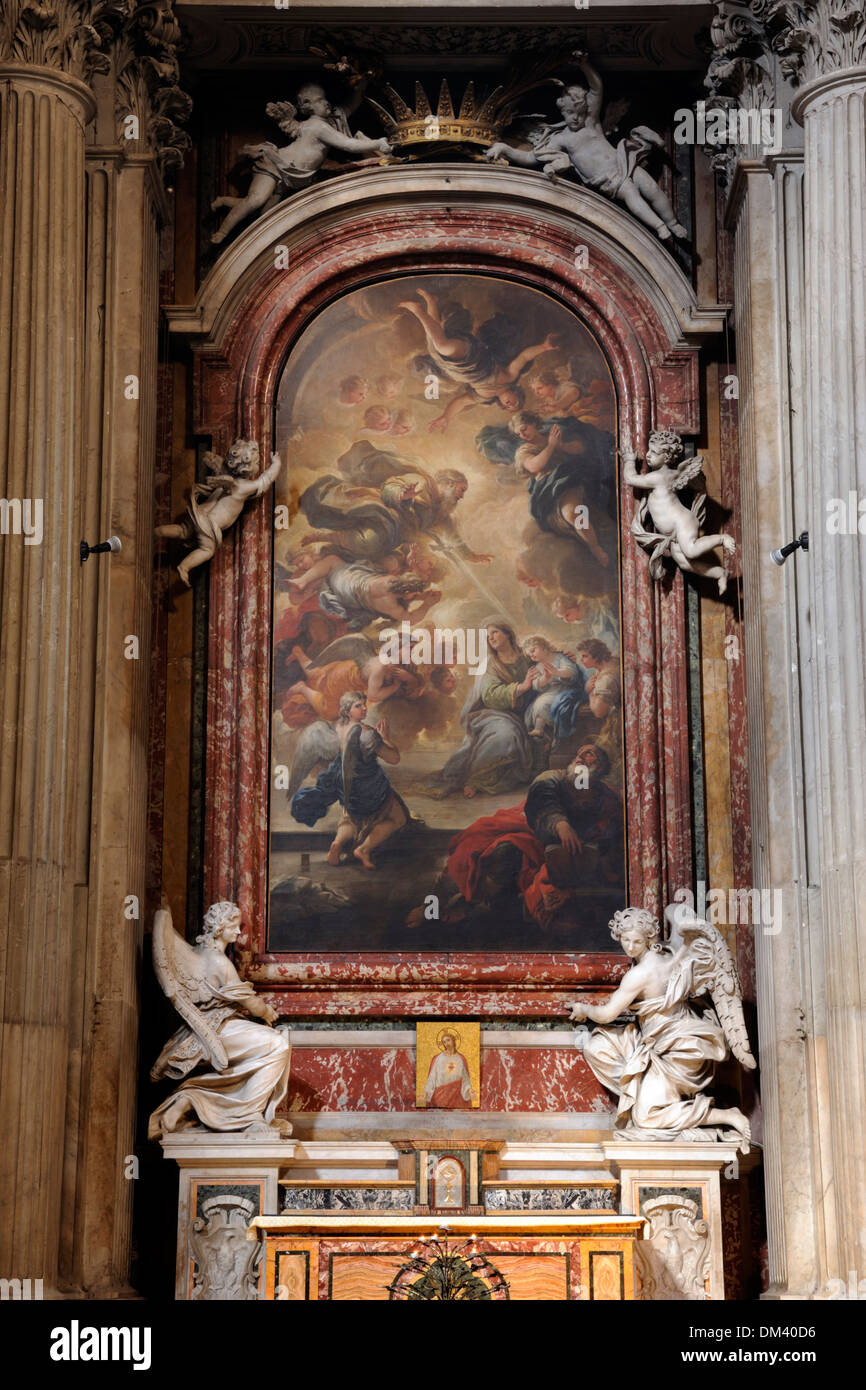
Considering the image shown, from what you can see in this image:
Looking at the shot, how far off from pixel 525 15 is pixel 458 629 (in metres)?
3.63

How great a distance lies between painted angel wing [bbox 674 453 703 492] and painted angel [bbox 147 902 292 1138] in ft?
11.7

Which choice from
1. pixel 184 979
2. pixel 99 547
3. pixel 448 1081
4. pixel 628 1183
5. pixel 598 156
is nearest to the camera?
pixel 628 1183

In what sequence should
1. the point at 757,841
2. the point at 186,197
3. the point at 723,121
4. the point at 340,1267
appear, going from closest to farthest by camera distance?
the point at 340,1267 → the point at 757,841 → the point at 723,121 → the point at 186,197

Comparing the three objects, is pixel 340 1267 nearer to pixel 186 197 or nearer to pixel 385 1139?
pixel 385 1139

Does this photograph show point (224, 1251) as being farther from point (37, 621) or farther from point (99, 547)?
point (99, 547)

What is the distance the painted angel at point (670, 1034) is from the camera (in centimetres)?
1104

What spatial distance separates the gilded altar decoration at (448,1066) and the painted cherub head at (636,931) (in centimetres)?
99

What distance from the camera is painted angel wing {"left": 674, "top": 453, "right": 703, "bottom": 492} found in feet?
40.4

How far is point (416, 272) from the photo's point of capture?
1295cm

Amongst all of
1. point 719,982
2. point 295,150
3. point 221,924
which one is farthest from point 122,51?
point 719,982

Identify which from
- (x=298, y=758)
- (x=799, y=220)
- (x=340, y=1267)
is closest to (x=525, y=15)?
(x=799, y=220)

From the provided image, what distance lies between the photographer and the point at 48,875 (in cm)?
1026

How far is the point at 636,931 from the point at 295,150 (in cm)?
522


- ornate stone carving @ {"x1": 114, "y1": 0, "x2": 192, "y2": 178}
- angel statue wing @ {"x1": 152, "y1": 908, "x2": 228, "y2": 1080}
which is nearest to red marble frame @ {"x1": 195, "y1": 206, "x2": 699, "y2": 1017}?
angel statue wing @ {"x1": 152, "y1": 908, "x2": 228, "y2": 1080}
